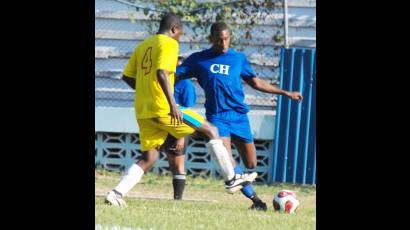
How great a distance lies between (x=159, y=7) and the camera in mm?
15844

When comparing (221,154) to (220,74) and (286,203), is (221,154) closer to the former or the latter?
(286,203)

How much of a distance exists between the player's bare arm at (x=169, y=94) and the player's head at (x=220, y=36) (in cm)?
105

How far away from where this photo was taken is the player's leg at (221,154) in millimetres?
10633

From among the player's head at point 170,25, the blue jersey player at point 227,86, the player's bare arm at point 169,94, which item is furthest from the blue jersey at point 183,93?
the player's bare arm at point 169,94

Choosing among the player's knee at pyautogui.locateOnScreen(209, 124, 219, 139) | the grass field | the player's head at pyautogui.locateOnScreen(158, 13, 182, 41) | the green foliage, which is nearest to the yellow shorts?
the player's knee at pyautogui.locateOnScreen(209, 124, 219, 139)

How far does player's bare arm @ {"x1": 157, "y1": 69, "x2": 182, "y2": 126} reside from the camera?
1032cm

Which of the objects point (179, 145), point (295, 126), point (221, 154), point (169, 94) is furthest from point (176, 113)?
point (295, 126)

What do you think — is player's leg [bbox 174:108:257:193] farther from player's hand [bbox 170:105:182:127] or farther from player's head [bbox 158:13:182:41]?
player's head [bbox 158:13:182:41]

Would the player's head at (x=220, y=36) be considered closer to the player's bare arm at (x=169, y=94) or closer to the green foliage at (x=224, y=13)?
the player's bare arm at (x=169, y=94)

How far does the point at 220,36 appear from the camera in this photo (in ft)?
37.1
